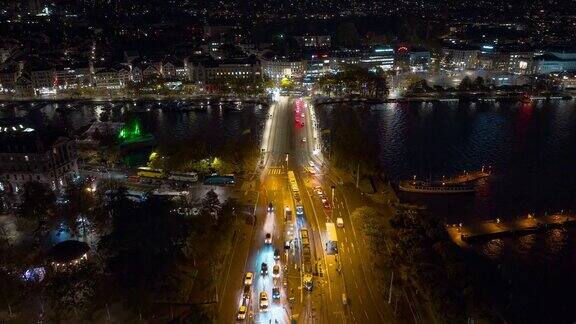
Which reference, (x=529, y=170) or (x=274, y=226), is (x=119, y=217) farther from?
(x=529, y=170)

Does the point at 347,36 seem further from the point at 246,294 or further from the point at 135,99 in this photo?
the point at 246,294

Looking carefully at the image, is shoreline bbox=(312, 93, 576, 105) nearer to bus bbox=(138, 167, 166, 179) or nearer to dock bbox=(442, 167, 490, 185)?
dock bbox=(442, 167, 490, 185)

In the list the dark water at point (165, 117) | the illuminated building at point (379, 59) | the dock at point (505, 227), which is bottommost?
the dock at point (505, 227)

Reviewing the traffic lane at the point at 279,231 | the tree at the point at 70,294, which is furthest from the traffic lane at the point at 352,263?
the tree at the point at 70,294

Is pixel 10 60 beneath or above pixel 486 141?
above

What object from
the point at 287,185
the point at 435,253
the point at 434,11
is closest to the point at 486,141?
the point at 287,185

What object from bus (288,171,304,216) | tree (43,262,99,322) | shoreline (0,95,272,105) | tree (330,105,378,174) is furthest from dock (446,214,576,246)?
shoreline (0,95,272,105)

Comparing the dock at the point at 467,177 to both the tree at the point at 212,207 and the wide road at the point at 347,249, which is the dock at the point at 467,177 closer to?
the wide road at the point at 347,249

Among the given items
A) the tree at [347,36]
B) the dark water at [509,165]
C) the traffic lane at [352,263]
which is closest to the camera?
the traffic lane at [352,263]

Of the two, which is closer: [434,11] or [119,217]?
[119,217]
